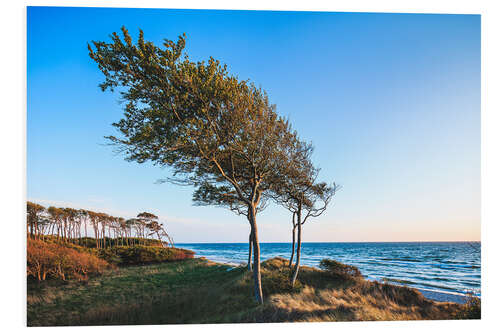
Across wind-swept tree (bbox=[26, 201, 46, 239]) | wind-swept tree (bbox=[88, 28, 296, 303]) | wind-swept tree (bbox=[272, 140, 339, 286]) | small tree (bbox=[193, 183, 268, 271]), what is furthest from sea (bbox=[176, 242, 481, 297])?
wind-swept tree (bbox=[26, 201, 46, 239])

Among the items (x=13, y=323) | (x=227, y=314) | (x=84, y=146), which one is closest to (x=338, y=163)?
(x=227, y=314)

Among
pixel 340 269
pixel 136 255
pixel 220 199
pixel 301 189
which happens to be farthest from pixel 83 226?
pixel 340 269

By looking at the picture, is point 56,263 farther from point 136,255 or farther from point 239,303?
point 136,255

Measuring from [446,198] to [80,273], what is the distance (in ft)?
44.4

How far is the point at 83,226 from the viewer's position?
12.7 m

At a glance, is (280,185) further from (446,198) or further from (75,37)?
(75,37)

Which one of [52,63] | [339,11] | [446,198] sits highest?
[339,11]

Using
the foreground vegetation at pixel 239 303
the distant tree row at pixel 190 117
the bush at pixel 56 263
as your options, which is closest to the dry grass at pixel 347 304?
the foreground vegetation at pixel 239 303

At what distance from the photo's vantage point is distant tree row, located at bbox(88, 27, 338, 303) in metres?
4.53

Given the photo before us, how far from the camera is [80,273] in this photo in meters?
8.72

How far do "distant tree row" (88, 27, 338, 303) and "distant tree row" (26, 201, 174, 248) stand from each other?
3.51 m

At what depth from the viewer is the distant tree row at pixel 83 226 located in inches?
289

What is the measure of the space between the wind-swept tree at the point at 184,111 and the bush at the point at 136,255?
9930 millimetres

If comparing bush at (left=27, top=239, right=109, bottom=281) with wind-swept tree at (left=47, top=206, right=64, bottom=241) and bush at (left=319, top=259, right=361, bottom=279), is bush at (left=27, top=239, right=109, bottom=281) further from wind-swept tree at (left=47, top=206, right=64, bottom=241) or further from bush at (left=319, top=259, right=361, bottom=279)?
bush at (left=319, top=259, right=361, bottom=279)
